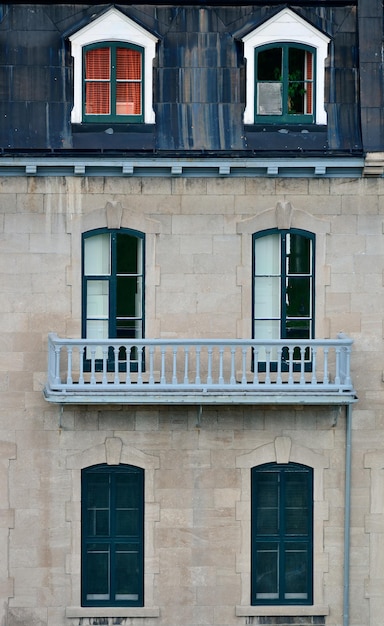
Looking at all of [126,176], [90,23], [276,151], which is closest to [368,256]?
[276,151]

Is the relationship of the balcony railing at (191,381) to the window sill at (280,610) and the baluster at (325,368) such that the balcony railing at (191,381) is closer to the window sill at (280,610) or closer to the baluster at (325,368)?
the baluster at (325,368)

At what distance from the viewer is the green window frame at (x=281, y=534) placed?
94.5 ft

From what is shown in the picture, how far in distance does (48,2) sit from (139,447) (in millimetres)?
9048

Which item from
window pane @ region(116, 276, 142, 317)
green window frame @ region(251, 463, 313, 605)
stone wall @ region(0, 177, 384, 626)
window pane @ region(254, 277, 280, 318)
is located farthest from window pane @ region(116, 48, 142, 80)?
green window frame @ region(251, 463, 313, 605)

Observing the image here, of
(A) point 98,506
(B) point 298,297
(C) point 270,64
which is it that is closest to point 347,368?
(B) point 298,297

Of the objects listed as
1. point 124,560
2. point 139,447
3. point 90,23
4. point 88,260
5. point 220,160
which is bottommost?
point 124,560

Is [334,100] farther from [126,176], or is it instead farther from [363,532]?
[363,532]

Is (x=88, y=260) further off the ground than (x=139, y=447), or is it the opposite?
(x=88, y=260)

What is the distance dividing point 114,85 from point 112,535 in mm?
9017

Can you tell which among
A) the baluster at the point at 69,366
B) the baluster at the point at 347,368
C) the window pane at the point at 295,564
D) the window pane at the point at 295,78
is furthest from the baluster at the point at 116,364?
the window pane at the point at 295,78

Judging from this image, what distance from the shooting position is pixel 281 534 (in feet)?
94.7

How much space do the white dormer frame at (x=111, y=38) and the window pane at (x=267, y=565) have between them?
919cm

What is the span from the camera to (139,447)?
2856cm

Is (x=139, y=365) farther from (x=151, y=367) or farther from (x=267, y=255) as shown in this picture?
(x=267, y=255)
